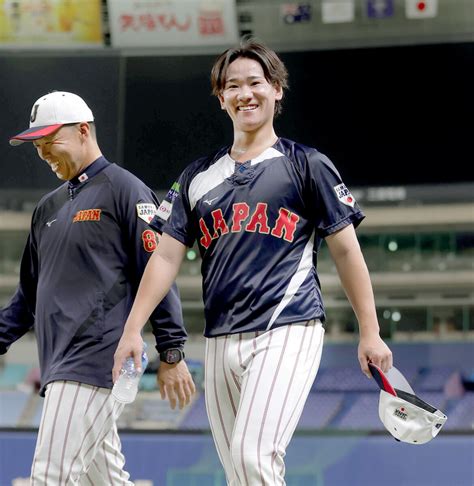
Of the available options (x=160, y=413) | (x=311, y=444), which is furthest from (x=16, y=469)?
(x=311, y=444)

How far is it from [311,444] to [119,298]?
114 inches

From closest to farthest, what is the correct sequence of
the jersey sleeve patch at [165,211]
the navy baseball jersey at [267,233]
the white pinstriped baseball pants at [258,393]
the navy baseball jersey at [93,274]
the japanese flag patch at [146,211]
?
the white pinstriped baseball pants at [258,393] → the navy baseball jersey at [267,233] → the jersey sleeve patch at [165,211] → the navy baseball jersey at [93,274] → the japanese flag patch at [146,211]

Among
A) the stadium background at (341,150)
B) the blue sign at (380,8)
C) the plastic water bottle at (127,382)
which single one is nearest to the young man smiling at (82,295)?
the plastic water bottle at (127,382)

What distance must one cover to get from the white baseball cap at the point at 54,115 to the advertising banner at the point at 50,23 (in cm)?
282

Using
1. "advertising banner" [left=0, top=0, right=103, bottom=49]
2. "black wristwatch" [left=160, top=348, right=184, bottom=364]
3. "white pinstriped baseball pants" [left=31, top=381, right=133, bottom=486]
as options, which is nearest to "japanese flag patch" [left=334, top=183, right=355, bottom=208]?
"black wristwatch" [left=160, top=348, right=184, bottom=364]

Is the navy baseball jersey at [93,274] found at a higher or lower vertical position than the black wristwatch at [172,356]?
higher

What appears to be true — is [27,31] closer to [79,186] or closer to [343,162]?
[343,162]

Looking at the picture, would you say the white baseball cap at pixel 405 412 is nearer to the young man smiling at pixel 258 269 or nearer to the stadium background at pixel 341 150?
the young man smiling at pixel 258 269

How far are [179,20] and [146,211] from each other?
305cm

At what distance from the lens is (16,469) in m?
5.25

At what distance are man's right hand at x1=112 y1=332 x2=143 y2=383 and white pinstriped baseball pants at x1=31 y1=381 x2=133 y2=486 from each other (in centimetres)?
27

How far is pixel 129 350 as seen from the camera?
2666 mm

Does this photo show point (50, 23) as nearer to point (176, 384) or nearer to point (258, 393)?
point (176, 384)

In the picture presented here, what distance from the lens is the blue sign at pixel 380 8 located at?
5918mm
